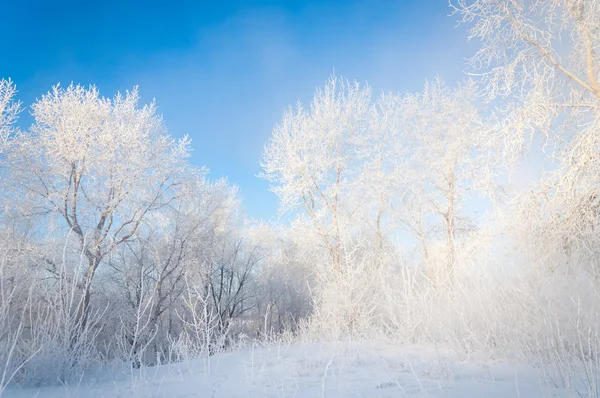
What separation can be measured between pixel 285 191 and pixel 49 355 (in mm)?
10776

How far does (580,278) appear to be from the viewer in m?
5.91

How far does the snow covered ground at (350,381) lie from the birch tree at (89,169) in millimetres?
8840

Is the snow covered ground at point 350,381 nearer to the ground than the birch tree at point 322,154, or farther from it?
nearer to the ground

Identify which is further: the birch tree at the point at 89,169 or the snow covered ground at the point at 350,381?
the birch tree at the point at 89,169

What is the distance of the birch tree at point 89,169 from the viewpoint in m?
13.4

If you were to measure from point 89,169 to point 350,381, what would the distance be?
1370 cm

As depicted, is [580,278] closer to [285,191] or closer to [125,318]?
[285,191]

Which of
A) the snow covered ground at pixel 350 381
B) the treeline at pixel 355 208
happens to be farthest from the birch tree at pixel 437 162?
the snow covered ground at pixel 350 381

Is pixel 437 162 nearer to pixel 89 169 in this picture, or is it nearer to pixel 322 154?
pixel 322 154

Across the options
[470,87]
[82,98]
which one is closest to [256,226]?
[82,98]

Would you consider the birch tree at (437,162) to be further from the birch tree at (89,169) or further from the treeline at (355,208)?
the birch tree at (89,169)

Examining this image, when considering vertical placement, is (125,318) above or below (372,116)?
below

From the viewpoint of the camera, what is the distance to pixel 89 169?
14094mm

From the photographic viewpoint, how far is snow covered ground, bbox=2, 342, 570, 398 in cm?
365
